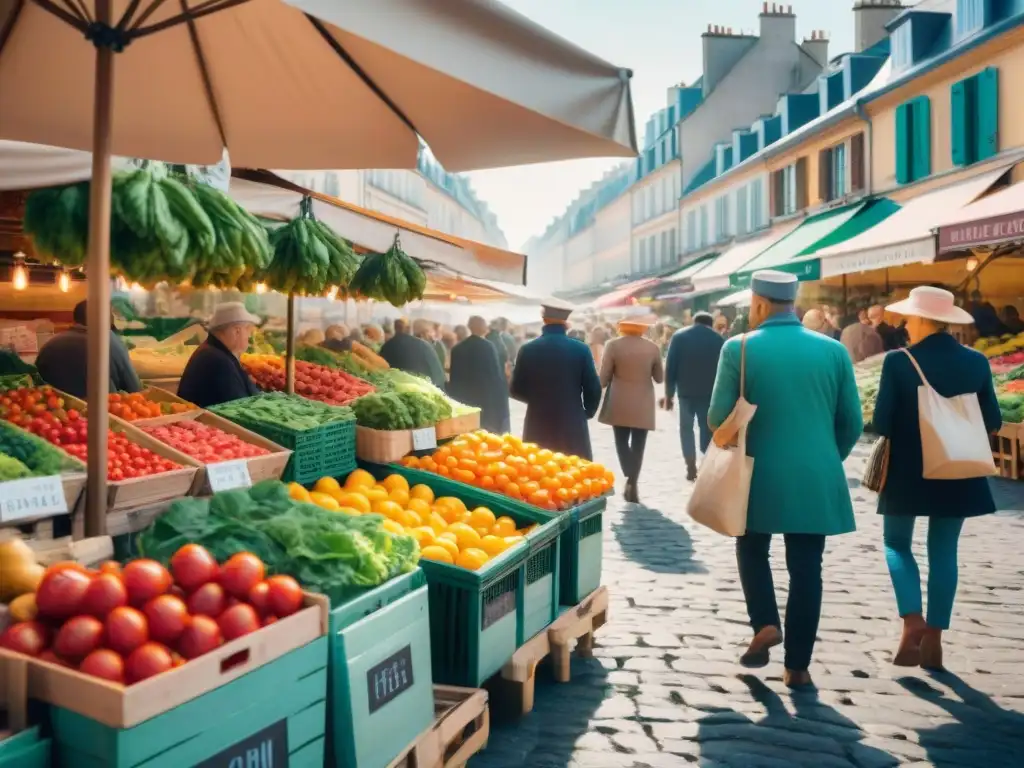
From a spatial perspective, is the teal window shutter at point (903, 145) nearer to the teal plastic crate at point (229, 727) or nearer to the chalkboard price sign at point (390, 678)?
the chalkboard price sign at point (390, 678)

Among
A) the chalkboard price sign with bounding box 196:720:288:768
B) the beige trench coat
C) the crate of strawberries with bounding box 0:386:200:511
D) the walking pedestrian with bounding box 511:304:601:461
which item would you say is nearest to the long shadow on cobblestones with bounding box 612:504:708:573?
the walking pedestrian with bounding box 511:304:601:461

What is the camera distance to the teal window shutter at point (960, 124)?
17.3 metres

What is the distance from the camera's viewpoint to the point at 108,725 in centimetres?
239

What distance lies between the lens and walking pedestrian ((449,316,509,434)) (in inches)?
443

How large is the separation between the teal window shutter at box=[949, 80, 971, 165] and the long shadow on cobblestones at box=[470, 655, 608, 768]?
1530 centimetres

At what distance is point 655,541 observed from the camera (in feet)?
26.4

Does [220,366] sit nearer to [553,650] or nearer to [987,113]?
[553,650]

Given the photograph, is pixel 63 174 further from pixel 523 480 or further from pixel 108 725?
pixel 523 480

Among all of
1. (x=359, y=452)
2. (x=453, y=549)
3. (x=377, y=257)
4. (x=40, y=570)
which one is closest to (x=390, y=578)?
(x=453, y=549)

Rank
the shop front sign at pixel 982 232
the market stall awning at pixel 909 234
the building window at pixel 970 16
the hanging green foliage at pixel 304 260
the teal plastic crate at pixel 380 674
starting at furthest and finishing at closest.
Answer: the building window at pixel 970 16, the market stall awning at pixel 909 234, the shop front sign at pixel 982 232, the hanging green foliage at pixel 304 260, the teal plastic crate at pixel 380 674

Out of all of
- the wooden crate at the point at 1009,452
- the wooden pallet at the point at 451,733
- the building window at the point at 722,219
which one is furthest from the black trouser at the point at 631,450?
the building window at the point at 722,219

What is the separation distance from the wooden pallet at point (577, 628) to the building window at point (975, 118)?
14208 millimetres

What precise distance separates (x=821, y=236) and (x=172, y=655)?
19355 millimetres

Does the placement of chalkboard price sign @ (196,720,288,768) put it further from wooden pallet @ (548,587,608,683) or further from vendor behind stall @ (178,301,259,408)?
vendor behind stall @ (178,301,259,408)
